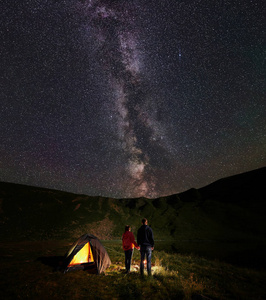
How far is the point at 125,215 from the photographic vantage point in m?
96.6

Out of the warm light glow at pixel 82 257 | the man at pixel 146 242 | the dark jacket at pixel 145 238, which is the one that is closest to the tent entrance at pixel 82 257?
the warm light glow at pixel 82 257

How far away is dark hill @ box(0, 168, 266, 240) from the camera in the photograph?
6675 cm

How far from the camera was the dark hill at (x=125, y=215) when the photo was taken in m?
66.8

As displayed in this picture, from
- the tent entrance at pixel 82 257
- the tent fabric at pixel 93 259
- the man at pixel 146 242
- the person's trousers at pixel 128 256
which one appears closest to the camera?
the man at pixel 146 242

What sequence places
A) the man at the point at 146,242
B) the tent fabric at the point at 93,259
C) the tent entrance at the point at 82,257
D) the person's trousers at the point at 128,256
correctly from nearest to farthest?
the man at the point at 146,242 → the person's trousers at the point at 128,256 → the tent fabric at the point at 93,259 → the tent entrance at the point at 82,257

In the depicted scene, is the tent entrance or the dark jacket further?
the tent entrance

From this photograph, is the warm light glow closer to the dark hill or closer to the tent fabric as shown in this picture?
the tent fabric

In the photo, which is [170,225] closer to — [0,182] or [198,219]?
[198,219]

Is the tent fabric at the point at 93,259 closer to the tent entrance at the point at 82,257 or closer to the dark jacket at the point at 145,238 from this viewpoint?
the tent entrance at the point at 82,257

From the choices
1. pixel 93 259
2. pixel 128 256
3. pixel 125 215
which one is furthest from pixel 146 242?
pixel 125 215

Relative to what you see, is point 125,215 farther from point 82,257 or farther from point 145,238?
point 145,238

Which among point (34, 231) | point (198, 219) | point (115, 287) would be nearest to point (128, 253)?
point (115, 287)

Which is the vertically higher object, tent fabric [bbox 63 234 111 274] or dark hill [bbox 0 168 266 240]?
dark hill [bbox 0 168 266 240]

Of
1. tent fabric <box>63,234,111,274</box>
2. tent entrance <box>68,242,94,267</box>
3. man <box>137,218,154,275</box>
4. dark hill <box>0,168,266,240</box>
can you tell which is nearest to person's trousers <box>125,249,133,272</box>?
man <box>137,218,154,275</box>
